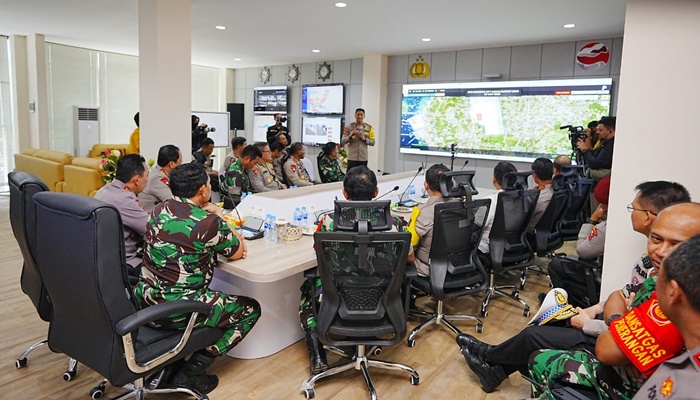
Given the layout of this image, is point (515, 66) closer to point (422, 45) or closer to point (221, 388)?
point (422, 45)

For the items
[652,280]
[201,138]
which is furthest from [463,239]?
[201,138]

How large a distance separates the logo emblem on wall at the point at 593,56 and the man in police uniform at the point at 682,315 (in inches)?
264

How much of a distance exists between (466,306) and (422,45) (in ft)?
17.5

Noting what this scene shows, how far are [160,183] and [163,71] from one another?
1.61m

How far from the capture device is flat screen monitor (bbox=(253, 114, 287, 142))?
11.0 meters

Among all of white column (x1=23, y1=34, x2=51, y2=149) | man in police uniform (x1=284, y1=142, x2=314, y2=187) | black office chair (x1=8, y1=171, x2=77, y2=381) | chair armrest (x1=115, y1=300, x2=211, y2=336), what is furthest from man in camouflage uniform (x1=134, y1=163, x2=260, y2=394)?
white column (x1=23, y1=34, x2=51, y2=149)

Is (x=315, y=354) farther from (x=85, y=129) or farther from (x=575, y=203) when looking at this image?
(x=85, y=129)

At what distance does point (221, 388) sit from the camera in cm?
254

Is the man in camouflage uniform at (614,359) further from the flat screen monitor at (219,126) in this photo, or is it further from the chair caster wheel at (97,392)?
the flat screen monitor at (219,126)

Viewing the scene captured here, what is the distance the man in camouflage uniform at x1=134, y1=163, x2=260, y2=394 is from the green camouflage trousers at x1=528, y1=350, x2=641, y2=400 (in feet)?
4.69

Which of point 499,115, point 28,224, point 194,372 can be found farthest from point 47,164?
point 499,115

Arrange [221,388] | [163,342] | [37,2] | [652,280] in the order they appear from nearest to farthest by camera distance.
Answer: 1. [652,280]
2. [163,342]
3. [221,388]
4. [37,2]

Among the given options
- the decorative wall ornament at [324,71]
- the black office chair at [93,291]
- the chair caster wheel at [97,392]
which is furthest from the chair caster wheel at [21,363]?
the decorative wall ornament at [324,71]

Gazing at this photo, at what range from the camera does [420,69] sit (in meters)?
8.71
